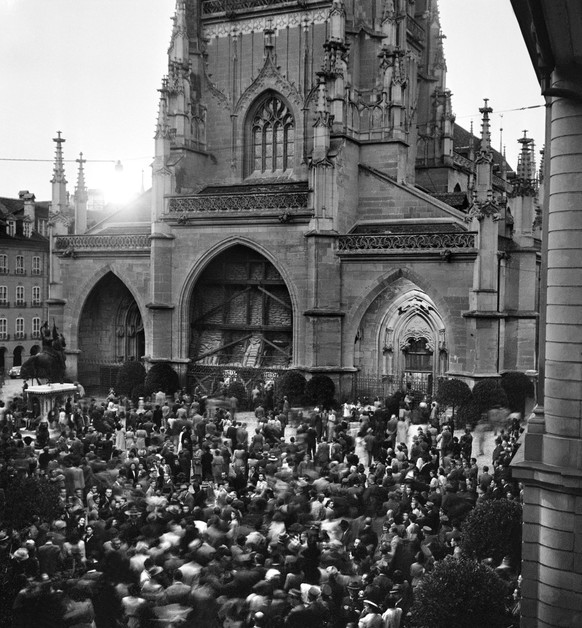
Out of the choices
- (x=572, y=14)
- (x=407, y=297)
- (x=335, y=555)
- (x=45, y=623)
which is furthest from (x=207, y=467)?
(x=407, y=297)

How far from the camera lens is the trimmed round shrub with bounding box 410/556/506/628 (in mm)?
10523

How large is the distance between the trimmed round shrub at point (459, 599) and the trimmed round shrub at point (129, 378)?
89.1 feet

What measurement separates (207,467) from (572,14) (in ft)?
44.5

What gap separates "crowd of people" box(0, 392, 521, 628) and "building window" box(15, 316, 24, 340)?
118 ft

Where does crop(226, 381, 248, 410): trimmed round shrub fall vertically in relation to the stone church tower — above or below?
below

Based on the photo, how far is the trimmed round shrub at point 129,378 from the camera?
36875 millimetres

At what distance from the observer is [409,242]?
3253 centimetres

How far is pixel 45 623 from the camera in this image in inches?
419

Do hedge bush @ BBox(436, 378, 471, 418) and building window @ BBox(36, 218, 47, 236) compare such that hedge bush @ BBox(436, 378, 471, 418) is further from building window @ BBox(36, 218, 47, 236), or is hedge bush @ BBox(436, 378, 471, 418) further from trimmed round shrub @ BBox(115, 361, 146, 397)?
building window @ BBox(36, 218, 47, 236)

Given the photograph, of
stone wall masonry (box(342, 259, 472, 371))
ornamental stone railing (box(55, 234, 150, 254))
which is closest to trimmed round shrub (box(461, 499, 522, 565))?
stone wall masonry (box(342, 259, 472, 371))

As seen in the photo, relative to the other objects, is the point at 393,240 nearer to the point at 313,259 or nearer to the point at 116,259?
the point at 313,259

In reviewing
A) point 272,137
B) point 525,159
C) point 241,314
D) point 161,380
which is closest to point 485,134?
point 525,159

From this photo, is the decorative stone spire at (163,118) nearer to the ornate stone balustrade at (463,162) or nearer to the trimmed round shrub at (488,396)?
the ornate stone balustrade at (463,162)

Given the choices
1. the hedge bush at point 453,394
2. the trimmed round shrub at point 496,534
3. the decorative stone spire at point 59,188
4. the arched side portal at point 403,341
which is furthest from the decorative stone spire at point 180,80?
the trimmed round shrub at point 496,534
